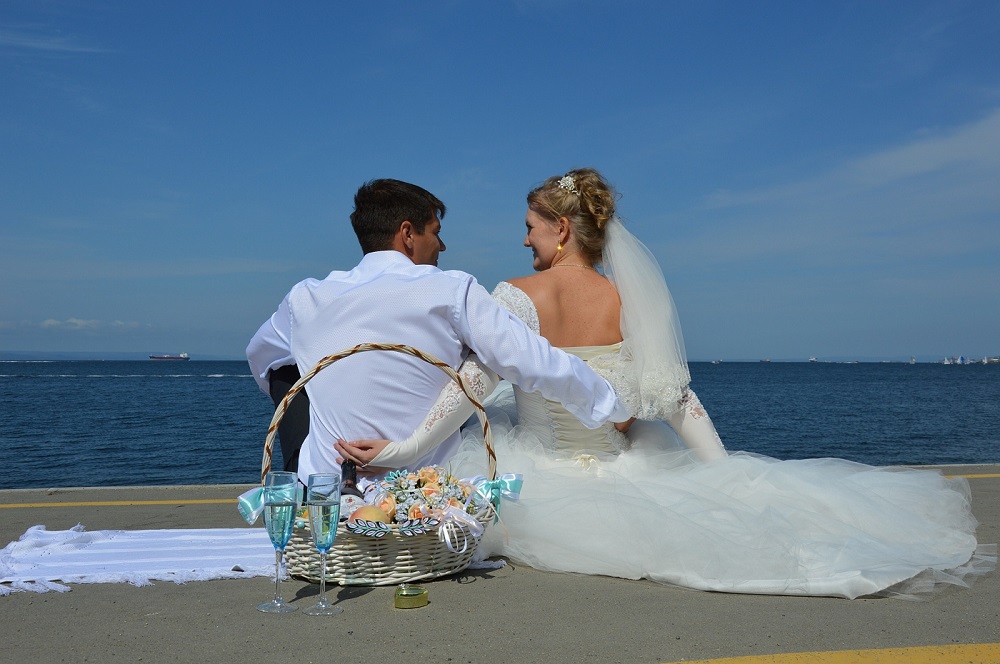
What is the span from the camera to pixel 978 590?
2916mm

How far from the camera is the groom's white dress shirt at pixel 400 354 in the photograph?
3244 millimetres

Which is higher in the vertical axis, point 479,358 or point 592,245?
point 592,245

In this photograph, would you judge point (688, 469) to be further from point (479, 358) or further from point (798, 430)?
point (798, 430)

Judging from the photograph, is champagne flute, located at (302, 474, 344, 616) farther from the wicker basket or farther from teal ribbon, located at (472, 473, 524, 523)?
teal ribbon, located at (472, 473, 524, 523)

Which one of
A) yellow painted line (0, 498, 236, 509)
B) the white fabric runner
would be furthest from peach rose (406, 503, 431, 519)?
yellow painted line (0, 498, 236, 509)

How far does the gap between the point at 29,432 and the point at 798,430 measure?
29.6m

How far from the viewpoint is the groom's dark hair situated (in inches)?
138

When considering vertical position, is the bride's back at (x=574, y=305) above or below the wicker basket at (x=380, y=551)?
above

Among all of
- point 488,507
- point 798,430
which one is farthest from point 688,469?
point 798,430

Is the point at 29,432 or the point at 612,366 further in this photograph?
the point at 29,432

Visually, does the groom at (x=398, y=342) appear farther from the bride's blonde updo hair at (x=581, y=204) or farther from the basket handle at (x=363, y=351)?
the bride's blonde updo hair at (x=581, y=204)

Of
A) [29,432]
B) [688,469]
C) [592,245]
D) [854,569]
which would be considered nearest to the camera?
[854,569]

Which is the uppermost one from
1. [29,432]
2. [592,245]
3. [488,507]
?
[592,245]

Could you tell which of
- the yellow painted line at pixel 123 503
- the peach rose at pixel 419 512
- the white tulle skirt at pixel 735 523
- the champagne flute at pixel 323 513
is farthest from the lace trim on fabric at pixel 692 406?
the yellow painted line at pixel 123 503
